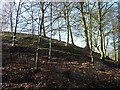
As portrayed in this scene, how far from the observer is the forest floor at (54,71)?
15211 mm

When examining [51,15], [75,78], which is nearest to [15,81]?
[75,78]

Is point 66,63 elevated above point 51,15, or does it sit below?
below

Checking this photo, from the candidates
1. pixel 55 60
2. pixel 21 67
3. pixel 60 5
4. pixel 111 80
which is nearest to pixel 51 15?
pixel 60 5

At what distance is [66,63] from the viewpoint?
1931 centimetres

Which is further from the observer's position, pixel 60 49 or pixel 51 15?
pixel 60 49

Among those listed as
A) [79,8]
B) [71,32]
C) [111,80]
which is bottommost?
[111,80]

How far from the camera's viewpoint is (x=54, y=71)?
55.9 feet

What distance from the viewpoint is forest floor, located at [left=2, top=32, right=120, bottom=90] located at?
599 inches

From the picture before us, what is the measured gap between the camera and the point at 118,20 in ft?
82.0

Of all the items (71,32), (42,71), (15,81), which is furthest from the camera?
(71,32)

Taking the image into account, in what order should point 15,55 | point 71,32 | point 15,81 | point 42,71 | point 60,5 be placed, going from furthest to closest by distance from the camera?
point 71,32 → point 60,5 → point 15,55 → point 42,71 → point 15,81

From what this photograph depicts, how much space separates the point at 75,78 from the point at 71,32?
8249 mm

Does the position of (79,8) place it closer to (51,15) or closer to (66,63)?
(51,15)

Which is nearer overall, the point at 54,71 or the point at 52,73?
the point at 52,73
